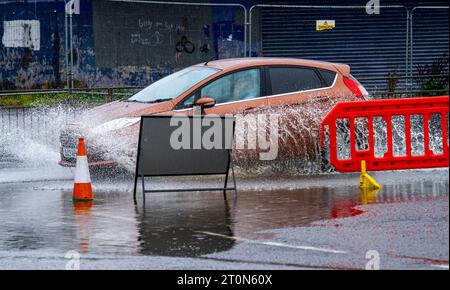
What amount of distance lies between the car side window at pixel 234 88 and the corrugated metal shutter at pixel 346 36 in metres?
17.0

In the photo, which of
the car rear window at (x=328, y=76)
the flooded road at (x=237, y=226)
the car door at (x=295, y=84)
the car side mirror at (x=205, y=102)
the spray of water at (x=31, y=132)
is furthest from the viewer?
the spray of water at (x=31, y=132)

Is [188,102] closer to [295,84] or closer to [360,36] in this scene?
[295,84]

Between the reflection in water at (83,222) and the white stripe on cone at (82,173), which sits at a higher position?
the white stripe on cone at (82,173)

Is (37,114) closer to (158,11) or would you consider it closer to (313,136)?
(313,136)

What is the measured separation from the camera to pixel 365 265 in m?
9.44

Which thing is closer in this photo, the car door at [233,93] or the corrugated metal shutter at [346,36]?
the car door at [233,93]

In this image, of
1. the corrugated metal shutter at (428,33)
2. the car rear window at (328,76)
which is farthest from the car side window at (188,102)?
the corrugated metal shutter at (428,33)

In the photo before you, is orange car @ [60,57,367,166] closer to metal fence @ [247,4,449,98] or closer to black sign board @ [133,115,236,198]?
black sign board @ [133,115,236,198]

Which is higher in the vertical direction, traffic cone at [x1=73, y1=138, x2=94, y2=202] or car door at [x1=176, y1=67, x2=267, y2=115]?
car door at [x1=176, y1=67, x2=267, y2=115]

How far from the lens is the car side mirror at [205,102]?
16469 millimetres

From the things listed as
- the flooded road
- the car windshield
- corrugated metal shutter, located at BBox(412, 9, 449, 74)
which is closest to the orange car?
the car windshield

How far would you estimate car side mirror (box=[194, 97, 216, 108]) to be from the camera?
1647 cm

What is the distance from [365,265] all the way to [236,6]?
24.4 metres

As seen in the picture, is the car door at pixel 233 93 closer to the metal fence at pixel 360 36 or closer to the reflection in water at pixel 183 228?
the reflection in water at pixel 183 228
